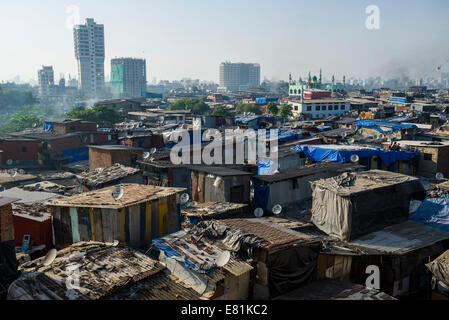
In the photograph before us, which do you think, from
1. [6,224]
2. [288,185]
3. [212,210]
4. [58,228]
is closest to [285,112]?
[288,185]

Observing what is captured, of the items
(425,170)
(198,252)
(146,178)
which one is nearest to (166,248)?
(198,252)

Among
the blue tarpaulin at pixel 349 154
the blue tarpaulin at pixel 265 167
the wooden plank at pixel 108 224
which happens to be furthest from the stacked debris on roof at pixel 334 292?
the blue tarpaulin at pixel 265 167

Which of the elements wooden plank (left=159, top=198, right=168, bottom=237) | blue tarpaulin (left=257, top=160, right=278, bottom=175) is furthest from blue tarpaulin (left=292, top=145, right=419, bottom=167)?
wooden plank (left=159, top=198, right=168, bottom=237)

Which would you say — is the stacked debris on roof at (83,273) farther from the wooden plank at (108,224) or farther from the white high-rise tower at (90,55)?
the white high-rise tower at (90,55)

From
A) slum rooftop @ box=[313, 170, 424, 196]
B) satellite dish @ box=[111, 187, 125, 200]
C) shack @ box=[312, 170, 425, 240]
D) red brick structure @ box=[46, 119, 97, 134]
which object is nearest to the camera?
satellite dish @ box=[111, 187, 125, 200]

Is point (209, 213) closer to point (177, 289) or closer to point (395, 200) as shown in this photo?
point (177, 289)

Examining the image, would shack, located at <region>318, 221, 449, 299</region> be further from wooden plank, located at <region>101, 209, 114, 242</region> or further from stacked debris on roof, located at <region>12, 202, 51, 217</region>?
stacked debris on roof, located at <region>12, 202, 51, 217</region>
